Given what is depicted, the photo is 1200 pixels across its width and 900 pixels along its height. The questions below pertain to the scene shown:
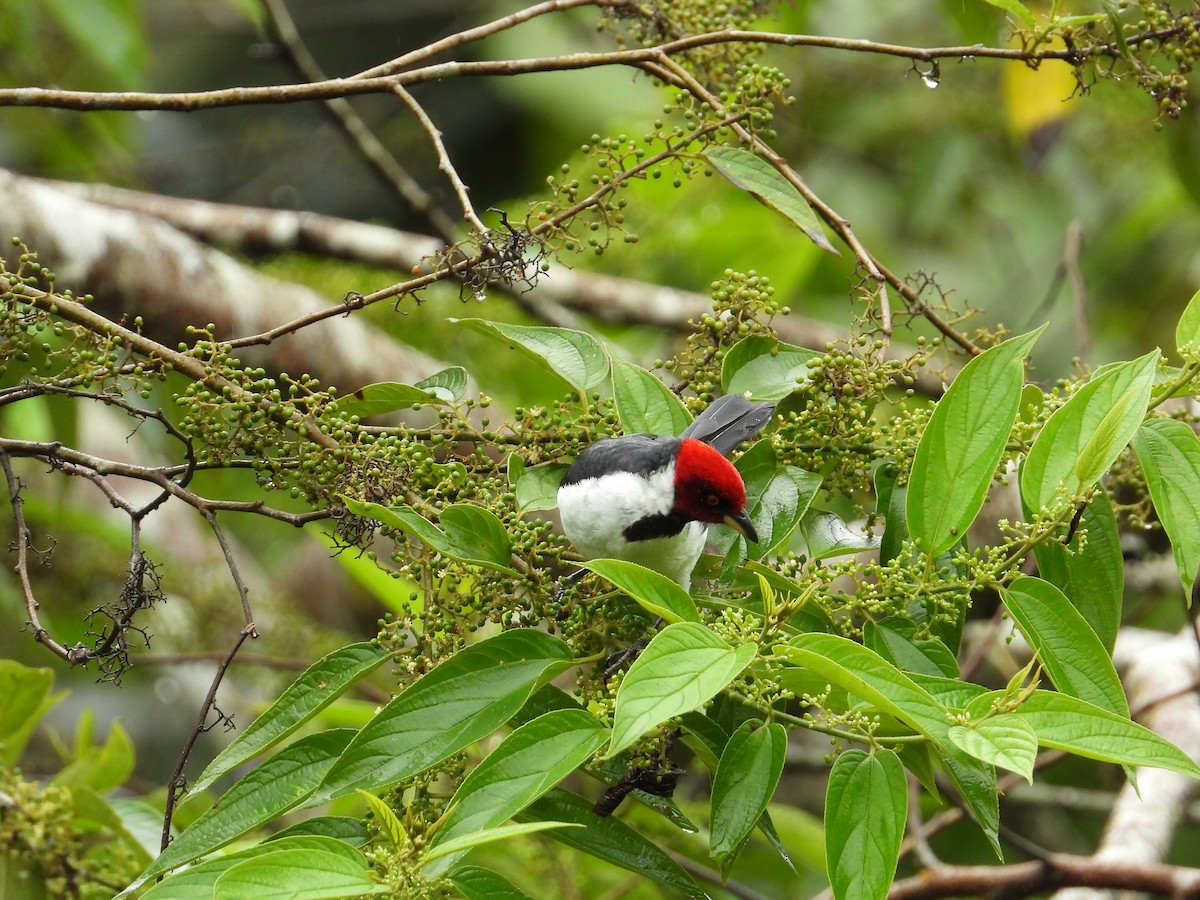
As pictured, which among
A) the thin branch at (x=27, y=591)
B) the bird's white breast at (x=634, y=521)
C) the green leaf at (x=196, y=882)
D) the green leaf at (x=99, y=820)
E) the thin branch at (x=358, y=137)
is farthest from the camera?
the thin branch at (x=358, y=137)

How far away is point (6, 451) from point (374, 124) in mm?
6814

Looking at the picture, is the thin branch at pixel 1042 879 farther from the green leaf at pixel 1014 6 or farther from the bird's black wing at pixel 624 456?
the green leaf at pixel 1014 6

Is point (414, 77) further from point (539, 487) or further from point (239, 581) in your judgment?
point (239, 581)

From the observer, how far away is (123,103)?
1.86 meters

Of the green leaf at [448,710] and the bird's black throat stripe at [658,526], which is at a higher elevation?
the bird's black throat stripe at [658,526]

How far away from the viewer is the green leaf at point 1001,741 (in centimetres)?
117

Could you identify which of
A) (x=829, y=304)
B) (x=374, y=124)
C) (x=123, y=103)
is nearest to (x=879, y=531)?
(x=123, y=103)

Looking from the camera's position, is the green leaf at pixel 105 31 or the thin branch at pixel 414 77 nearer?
the thin branch at pixel 414 77

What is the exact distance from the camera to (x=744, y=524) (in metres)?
1.81

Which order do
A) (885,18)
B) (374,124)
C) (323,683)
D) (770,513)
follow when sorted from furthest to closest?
(374,124)
(885,18)
(770,513)
(323,683)

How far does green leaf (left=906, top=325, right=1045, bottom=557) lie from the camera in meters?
1.52

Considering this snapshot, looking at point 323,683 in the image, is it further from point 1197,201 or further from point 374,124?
point 374,124

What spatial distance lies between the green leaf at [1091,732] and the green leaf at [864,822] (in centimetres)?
14

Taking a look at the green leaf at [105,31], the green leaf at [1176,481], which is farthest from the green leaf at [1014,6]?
the green leaf at [105,31]
